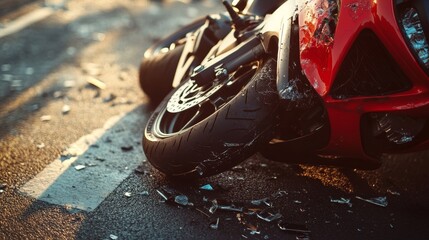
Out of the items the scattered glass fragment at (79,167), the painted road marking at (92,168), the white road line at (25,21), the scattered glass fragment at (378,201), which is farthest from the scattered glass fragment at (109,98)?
the scattered glass fragment at (378,201)

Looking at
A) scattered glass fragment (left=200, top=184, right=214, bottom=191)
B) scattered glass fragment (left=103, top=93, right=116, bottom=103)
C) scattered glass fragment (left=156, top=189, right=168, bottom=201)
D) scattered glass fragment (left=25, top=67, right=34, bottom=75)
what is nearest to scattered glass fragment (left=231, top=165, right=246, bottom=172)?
scattered glass fragment (left=200, top=184, right=214, bottom=191)

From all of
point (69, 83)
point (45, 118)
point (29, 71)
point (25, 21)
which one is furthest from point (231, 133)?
point (25, 21)

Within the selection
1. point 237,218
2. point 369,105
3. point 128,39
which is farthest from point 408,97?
point 128,39

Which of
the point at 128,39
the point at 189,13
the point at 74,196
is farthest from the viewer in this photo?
the point at 189,13

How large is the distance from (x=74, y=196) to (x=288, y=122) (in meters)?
1.49

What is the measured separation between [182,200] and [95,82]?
2.55 meters

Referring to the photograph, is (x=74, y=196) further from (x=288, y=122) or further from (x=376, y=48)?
(x=376, y=48)

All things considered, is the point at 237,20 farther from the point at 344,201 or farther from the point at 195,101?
the point at 344,201

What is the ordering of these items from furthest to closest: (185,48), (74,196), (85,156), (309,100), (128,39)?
1. (128,39)
2. (185,48)
3. (85,156)
4. (74,196)
5. (309,100)

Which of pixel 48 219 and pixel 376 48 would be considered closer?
pixel 376 48

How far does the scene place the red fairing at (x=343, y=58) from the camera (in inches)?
102

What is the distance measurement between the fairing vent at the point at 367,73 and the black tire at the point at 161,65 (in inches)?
78.9

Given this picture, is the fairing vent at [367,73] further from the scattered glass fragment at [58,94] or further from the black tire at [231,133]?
the scattered glass fragment at [58,94]

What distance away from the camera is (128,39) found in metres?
6.60
